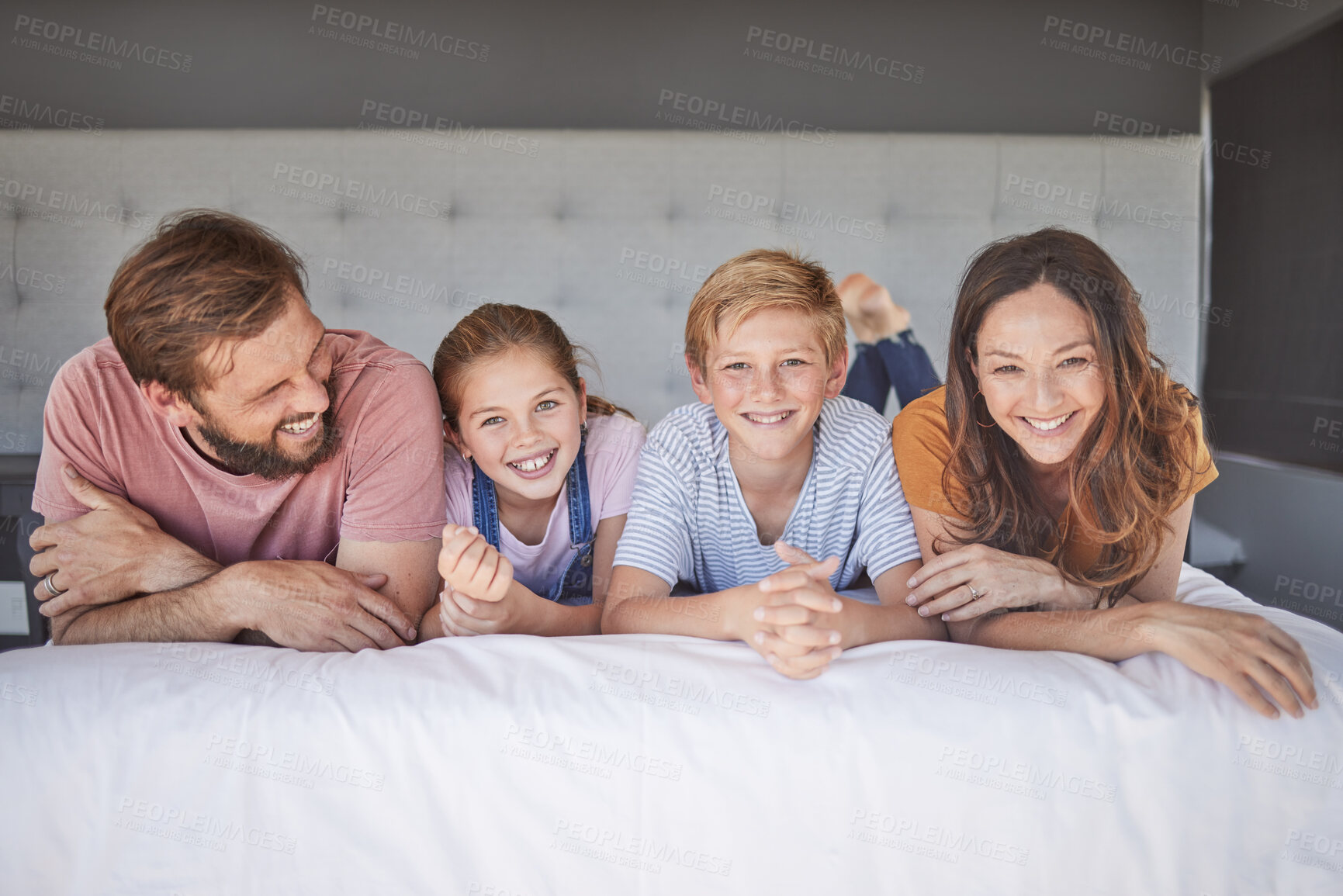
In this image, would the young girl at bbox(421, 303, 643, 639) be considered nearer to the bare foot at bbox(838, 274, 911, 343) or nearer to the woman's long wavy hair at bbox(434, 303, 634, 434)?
the woman's long wavy hair at bbox(434, 303, 634, 434)

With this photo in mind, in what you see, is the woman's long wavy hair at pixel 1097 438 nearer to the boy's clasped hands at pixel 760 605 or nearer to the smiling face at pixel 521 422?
the boy's clasped hands at pixel 760 605

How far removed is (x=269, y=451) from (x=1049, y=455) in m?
1.15

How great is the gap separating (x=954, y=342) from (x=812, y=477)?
0.31 meters

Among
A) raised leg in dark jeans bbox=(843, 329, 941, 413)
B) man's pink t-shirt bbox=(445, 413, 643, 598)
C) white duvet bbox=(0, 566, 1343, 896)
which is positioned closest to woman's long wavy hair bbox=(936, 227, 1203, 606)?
white duvet bbox=(0, 566, 1343, 896)

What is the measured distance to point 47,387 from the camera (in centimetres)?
228

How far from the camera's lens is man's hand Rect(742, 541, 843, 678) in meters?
0.98

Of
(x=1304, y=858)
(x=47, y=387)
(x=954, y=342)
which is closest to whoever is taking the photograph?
(x=1304, y=858)

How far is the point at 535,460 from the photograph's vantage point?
1.40 meters

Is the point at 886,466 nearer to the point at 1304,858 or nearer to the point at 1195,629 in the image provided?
the point at 1195,629

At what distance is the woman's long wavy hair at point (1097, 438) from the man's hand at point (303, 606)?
0.86 metres

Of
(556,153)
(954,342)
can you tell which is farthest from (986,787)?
(556,153)

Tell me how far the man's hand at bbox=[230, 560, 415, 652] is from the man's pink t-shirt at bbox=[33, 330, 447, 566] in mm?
115

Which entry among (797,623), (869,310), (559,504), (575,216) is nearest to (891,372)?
(869,310)

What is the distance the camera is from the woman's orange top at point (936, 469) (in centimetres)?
125
